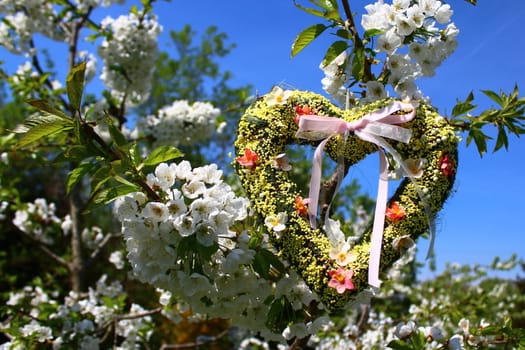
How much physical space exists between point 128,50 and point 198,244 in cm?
276

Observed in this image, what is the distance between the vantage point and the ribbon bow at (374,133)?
4.03 feet

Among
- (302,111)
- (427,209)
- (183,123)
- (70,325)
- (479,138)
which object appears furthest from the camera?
(183,123)

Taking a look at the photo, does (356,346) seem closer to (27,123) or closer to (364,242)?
(364,242)

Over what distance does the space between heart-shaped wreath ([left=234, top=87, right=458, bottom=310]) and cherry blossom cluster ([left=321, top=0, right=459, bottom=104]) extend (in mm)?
158

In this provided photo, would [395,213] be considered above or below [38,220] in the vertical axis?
below

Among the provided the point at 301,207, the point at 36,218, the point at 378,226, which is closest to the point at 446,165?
the point at 378,226

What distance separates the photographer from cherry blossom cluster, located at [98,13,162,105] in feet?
11.3

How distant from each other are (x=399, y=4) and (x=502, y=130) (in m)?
0.59

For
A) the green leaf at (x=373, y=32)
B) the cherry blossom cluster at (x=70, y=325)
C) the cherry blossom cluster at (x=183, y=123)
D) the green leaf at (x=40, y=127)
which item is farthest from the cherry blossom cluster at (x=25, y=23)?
the green leaf at (x=373, y=32)

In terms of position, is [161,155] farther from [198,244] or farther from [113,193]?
[198,244]

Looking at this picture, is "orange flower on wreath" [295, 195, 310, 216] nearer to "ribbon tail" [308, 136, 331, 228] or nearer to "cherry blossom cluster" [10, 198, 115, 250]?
"ribbon tail" [308, 136, 331, 228]

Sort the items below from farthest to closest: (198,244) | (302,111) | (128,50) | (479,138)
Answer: (128,50) → (479,138) → (302,111) → (198,244)

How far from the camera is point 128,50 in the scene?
348 centimetres

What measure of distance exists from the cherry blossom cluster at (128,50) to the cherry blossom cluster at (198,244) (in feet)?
8.29
